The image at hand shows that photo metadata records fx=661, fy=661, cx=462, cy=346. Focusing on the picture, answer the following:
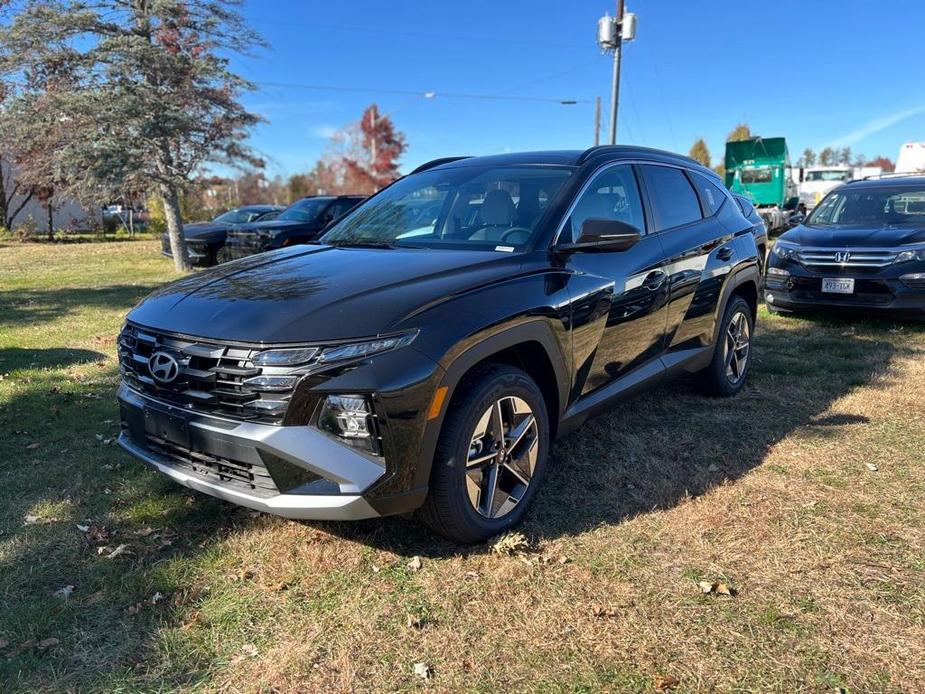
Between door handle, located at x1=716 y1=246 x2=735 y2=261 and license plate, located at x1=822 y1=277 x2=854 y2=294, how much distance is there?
3.14 metres

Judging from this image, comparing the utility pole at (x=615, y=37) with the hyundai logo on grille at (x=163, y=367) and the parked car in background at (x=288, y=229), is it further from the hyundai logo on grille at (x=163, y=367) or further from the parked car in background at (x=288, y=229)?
the hyundai logo on grille at (x=163, y=367)

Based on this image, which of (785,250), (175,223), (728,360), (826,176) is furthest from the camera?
(826,176)

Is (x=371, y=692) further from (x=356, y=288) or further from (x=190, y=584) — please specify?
(x=356, y=288)

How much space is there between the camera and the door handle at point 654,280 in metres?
3.79

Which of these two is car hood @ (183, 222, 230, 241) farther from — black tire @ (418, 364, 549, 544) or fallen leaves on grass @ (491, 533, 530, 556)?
fallen leaves on grass @ (491, 533, 530, 556)

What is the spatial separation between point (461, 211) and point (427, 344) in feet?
4.67

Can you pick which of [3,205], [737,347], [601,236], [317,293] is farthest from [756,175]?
[3,205]

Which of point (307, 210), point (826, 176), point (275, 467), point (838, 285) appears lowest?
point (275, 467)

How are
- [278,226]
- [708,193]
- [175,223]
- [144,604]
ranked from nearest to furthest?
1. [144,604]
2. [708,193]
3. [278,226]
4. [175,223]

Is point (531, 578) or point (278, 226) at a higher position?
point (278, 226)

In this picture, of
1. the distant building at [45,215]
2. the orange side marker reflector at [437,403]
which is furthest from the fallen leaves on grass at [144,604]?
the distant building at [45,215]

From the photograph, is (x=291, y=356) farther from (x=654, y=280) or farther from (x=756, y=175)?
(x=756, y=175)

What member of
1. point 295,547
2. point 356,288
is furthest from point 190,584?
point 356,288

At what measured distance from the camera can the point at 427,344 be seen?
2531 mm
